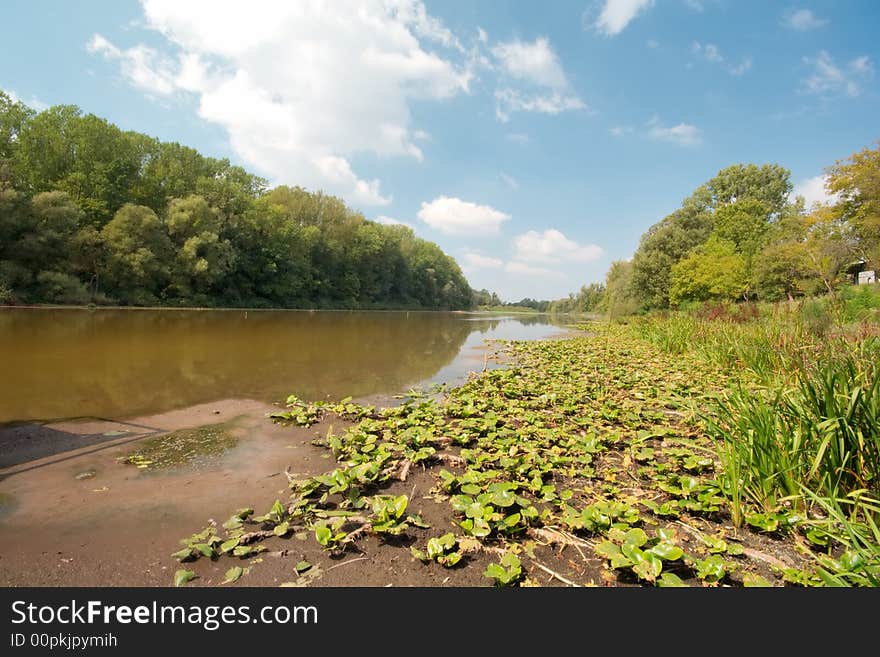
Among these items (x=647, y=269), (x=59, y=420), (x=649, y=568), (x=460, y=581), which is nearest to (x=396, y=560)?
(x=460, y=581)

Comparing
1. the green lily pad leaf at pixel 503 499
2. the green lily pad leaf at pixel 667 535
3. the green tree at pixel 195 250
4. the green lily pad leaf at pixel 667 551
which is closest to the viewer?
the green lily pad leaf at pixel 667 551

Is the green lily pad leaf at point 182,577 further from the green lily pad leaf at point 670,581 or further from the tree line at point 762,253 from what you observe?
the tree line at point 762,253

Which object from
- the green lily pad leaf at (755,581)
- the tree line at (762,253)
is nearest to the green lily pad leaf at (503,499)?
the green lily pad leaf at (755,581)

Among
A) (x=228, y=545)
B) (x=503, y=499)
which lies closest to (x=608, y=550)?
(x=503, y=499)

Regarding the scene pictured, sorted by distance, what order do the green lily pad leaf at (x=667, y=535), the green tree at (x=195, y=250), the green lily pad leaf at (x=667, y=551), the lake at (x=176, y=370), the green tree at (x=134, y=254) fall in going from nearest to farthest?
the green lily pad leaf at (x=667, y=551), the green lily pad leaf at (x=667, y=535), the lake at (x=176, y=370), the green tree at (x=134, y=254), the green tree at (x=195, y=250)

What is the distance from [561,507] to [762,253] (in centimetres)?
3639

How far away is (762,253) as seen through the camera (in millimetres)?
30516

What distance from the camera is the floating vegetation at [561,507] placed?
7.65ft

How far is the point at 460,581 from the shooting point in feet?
7.59

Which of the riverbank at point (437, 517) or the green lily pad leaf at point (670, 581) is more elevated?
the green lily pad leaf at point (670, 581)

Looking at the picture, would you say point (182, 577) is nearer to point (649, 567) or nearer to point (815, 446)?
point (649, 567)

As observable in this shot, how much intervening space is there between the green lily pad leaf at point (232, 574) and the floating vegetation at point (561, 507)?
16cm
